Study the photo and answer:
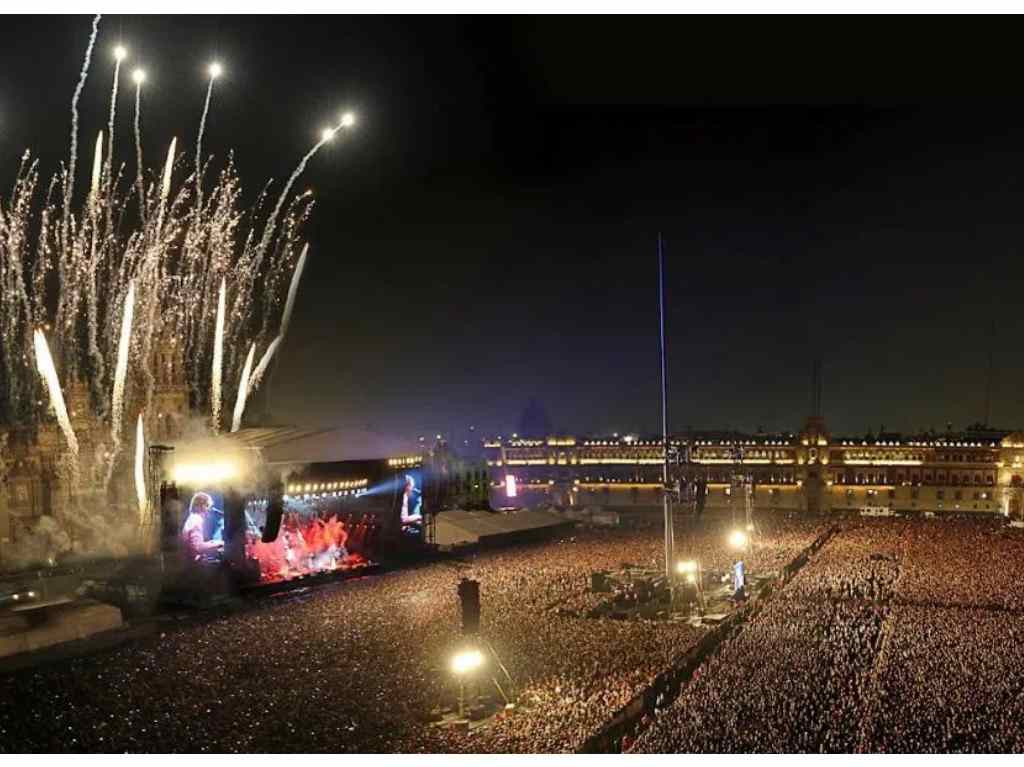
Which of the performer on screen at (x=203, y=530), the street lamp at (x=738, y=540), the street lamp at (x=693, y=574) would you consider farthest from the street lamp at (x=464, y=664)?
the street lamp at (x=738, y=540)

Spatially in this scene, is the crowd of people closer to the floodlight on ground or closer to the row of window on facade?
the floodlight on ground

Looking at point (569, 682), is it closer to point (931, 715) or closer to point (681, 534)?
point (931, 715)

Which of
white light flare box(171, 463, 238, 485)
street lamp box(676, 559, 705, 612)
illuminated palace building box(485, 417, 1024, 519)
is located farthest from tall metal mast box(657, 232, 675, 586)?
illuminated palace building box(485, 417, 1024, 519)

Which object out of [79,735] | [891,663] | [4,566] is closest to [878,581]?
[891,663]

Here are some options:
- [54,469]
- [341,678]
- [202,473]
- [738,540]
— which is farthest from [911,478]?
[341,678]

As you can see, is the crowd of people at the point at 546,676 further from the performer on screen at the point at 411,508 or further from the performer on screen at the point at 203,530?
the performer on screen at the point at 411,508

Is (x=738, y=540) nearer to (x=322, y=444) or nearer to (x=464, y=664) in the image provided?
(x=322, y=444)
